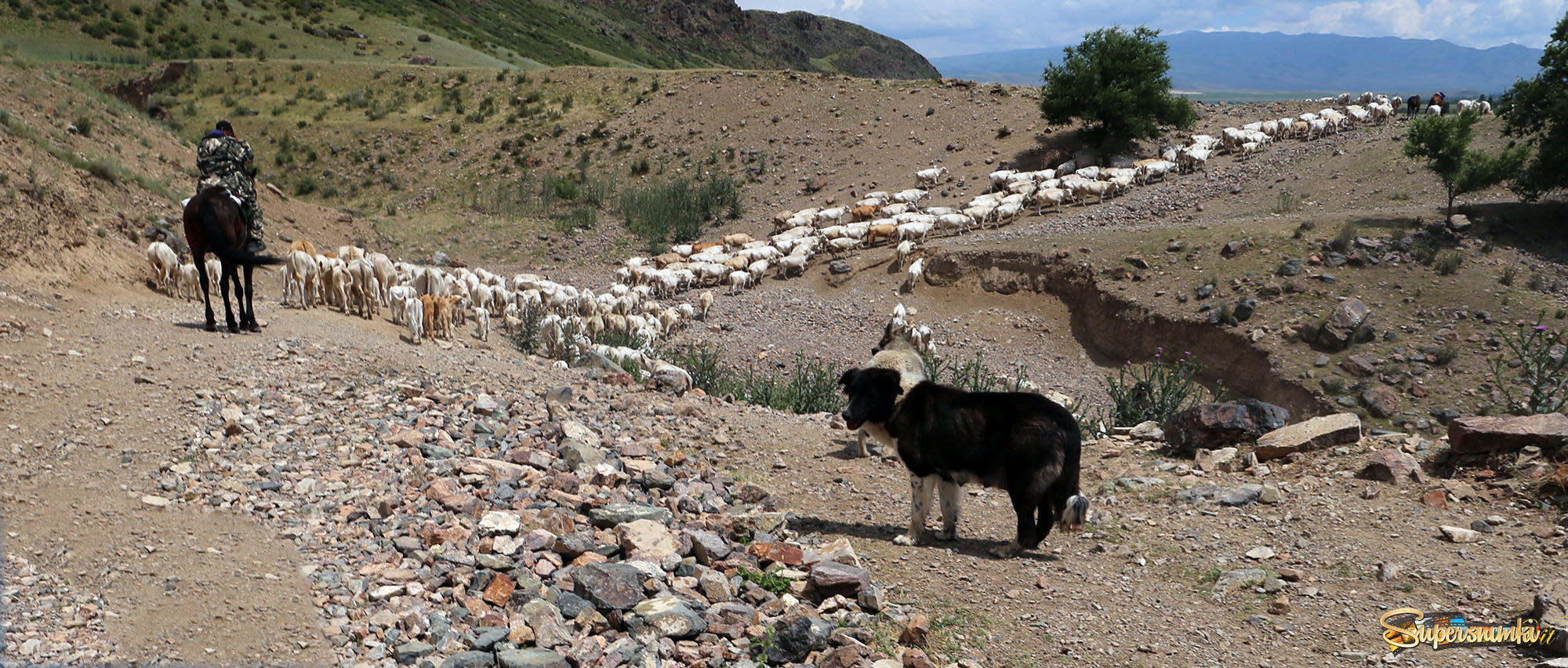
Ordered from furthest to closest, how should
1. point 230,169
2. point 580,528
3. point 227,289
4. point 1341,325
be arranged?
point 1341,325 < point 230,169 < point 227,289 < point 580,528

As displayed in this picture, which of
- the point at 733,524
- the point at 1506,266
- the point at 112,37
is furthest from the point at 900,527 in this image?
the point at 112,37

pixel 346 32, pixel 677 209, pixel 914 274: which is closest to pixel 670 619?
pixel 914 274

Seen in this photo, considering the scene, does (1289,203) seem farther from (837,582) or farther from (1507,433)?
(837,582)

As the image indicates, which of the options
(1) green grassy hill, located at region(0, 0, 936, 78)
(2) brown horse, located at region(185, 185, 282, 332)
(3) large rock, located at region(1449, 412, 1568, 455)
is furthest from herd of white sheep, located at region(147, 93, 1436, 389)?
(1) green grassy hill, located at region(0, 0, 936, 78)

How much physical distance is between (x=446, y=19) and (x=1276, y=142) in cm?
4976

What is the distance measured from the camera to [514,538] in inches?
195

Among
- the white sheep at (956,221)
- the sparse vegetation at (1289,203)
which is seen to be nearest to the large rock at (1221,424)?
the white sheep at (956,221)

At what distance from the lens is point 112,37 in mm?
41375

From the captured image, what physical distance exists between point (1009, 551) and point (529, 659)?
3093 millimetres

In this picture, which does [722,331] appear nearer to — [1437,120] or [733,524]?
[733,524]

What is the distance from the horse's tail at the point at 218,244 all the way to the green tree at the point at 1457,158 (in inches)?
761

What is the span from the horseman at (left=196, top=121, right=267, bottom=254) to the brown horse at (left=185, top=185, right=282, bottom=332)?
0.41ft

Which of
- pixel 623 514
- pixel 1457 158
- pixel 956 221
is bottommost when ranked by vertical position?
pixel 623 514

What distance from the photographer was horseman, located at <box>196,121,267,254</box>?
9.42 meters
